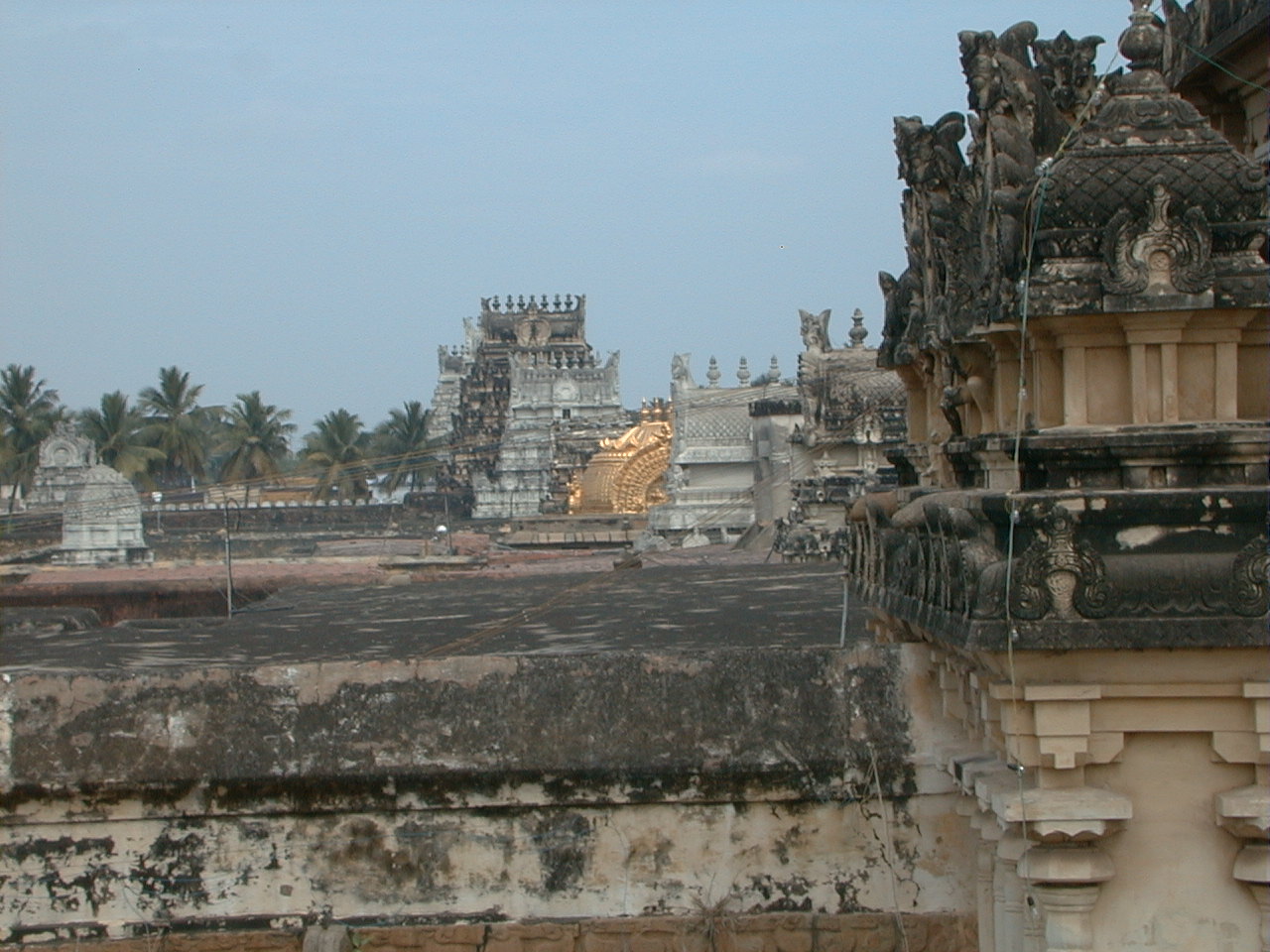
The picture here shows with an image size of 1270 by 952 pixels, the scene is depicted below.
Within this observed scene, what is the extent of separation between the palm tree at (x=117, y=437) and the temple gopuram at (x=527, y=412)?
39.1 ft

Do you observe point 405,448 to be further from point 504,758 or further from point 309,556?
point 504,758

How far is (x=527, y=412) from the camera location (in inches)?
2434

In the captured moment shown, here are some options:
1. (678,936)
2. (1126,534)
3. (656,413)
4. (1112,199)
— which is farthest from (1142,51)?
(656,413)

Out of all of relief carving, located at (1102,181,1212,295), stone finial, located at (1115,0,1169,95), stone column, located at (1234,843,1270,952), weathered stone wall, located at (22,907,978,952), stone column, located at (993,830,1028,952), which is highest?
stone finial, located at (1115,0,1169,95)

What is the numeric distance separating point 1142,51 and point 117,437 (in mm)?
64253

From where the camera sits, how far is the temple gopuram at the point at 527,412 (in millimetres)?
57281

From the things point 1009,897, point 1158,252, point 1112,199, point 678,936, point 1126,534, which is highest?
point 1112,199

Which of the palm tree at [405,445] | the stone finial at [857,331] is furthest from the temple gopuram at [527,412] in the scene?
the stone finial at [857,331]

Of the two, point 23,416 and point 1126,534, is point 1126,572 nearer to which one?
point 1126,534

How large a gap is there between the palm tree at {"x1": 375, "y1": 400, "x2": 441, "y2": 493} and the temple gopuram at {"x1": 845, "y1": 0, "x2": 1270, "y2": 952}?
7178 centimetres

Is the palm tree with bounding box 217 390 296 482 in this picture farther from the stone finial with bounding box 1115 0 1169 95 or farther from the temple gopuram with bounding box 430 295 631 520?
the stone finial with bounding box 1115 0 1169 95

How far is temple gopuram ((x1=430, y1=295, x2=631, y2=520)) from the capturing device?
57.3m

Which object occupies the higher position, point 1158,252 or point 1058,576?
point 1158,252

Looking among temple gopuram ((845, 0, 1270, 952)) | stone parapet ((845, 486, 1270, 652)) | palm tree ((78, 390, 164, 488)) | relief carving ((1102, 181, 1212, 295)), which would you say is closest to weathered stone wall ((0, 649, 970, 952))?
temple gopuram ((845, 0, 1270, 952))
